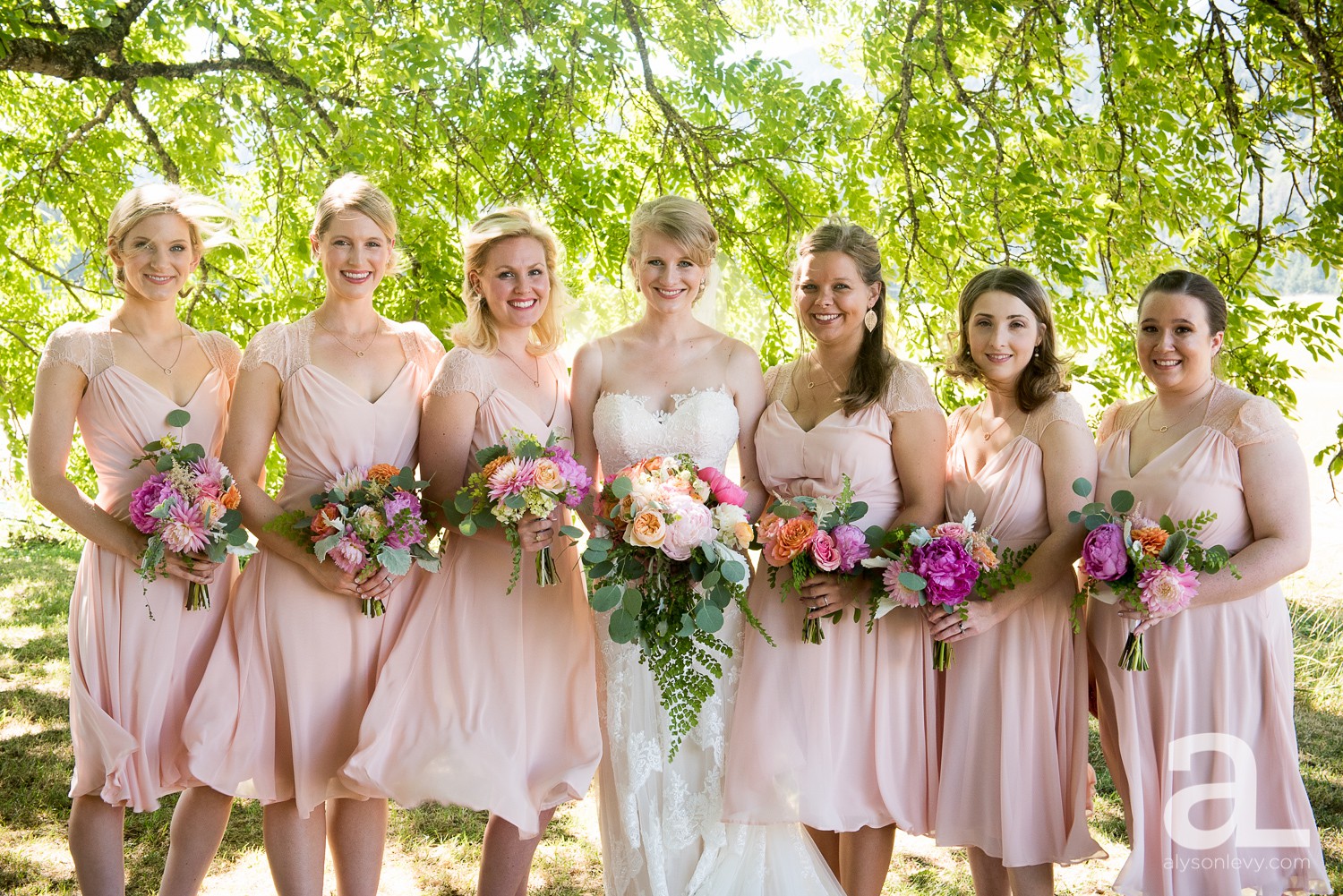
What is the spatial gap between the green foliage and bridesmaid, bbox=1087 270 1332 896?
172 cm

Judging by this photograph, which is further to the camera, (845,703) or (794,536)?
(845,703)

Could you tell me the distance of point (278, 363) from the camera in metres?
3.95

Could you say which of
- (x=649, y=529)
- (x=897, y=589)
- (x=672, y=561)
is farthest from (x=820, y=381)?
(x=649, y=529)

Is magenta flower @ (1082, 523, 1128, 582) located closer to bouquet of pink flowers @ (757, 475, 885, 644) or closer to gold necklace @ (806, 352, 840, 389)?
bouquet of pink flowers @ (757, 475, 885, 644)

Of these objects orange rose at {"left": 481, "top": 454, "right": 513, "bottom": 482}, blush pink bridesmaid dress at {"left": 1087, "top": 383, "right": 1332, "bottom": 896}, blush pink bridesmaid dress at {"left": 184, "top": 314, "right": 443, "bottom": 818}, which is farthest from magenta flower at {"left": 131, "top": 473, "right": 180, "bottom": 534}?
blush pink bridesmaid dress at {"left": 1087, "top": 383, "right": 1332, "bottom": 896}

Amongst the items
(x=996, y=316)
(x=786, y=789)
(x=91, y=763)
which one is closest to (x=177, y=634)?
(x=91, y=763)

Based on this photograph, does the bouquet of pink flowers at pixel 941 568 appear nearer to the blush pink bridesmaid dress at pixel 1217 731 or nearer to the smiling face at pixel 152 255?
the blush pink bridesmaid dress at pixel 1217 731

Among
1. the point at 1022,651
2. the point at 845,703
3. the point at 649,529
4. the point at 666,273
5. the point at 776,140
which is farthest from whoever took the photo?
the point at 776,140

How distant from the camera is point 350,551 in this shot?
3.64m

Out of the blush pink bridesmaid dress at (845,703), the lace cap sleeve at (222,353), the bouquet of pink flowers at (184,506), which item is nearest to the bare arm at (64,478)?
the bouquet of pink flowers at (184,506)

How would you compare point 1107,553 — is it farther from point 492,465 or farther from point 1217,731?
A: point 492,465

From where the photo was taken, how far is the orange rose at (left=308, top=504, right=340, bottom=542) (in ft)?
12.1

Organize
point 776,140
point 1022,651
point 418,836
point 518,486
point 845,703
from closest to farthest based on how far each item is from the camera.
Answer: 1. point 518,486
2. point 1022,651
3. point 845,703
4. point 418,836
5. point 776,140

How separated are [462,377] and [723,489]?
111 centimetres
